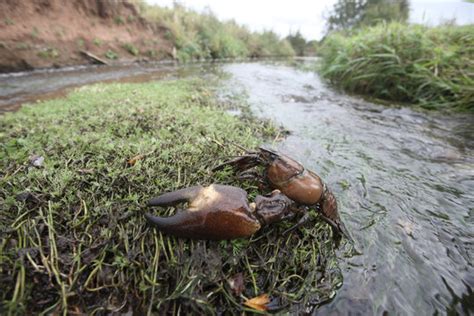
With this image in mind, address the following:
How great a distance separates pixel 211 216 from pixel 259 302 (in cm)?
53

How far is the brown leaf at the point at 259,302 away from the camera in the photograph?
4.67 ft

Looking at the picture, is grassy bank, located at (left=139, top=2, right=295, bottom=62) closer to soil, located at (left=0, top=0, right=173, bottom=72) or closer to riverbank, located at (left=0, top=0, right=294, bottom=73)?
riverbank, located at (left=0, top=0, right=294, bottom=73)

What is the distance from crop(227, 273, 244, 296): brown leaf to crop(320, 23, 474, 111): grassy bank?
19.4 feet

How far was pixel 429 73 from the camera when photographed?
5879mm

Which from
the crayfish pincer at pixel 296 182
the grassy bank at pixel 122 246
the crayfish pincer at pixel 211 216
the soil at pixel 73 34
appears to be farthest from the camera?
the soil at pixel 73 34

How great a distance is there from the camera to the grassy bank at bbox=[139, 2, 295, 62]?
16.7 m

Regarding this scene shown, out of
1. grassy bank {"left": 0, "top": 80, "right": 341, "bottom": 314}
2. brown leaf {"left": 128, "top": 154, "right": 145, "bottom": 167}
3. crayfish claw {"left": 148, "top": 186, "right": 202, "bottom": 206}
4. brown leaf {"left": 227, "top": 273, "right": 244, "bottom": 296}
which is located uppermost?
crayfish claw {"left": 148, "top": 186, "right": 202, "bottom": 206}

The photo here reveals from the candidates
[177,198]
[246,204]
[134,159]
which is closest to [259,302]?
[246,204]

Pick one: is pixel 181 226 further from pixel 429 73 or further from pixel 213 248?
pixel 429 73

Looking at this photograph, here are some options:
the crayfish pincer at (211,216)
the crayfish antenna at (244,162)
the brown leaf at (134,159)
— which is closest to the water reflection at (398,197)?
the crayfish pincer at (211,216)

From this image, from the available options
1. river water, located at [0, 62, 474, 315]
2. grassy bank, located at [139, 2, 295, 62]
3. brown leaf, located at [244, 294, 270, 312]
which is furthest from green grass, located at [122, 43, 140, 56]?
brown leaf, located at [244, 294, 270, 312]

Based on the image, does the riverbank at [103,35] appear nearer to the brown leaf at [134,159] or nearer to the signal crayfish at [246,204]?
the brown leaf at [134,159]

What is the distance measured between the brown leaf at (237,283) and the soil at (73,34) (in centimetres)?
988

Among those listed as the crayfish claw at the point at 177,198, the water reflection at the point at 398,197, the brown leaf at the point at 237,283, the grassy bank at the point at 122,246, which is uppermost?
the crayfish claw at the point at 177,198
